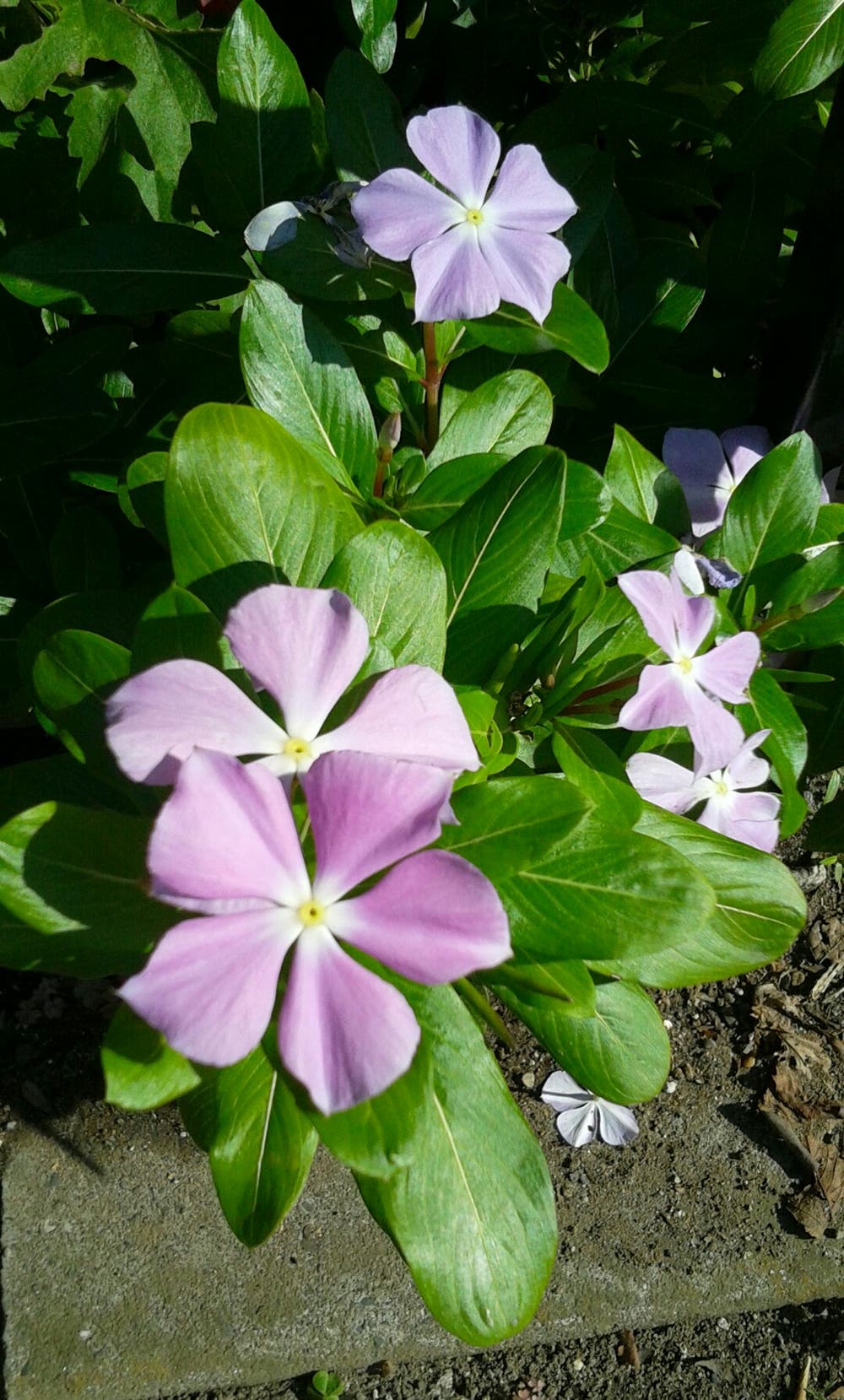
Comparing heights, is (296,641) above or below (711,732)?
above

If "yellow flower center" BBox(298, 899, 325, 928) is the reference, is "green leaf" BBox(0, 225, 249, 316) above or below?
above

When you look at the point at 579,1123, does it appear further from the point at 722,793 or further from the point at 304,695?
the point at 304,695

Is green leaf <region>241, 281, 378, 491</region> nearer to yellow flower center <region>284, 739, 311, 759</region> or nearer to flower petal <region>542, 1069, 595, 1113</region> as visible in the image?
yellow flower center <region>284, 739, 311, 759</region>

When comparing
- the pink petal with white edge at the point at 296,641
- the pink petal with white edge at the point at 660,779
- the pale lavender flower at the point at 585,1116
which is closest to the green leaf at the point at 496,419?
the pink petal with white edge at the point at 660,779

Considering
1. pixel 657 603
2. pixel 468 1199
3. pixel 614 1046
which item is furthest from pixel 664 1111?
pixel 657 603

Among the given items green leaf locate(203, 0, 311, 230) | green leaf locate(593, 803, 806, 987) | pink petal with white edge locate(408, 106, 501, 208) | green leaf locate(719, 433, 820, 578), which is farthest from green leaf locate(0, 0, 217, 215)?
green leaf locate(593, 803, 806, 987)

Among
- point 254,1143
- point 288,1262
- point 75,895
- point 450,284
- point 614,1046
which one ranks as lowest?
point 288,1262
